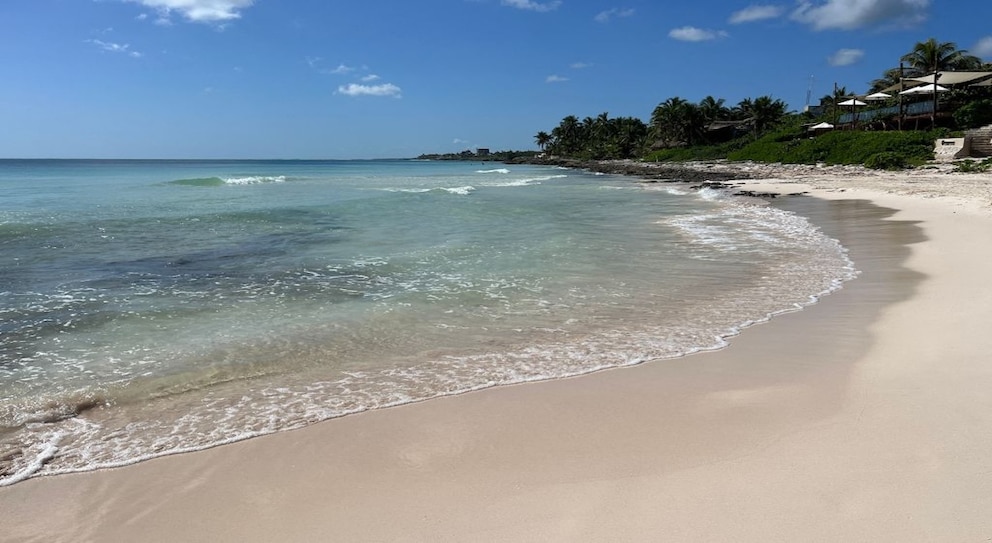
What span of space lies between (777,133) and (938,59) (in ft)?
46.8

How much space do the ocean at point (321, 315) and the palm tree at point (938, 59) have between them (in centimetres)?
5079

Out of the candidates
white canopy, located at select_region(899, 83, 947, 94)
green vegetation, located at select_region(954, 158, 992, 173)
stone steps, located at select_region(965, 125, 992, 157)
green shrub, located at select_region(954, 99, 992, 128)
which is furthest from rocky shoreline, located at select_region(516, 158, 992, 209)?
green shrub, located at select_region(954, 99, 992, 128)

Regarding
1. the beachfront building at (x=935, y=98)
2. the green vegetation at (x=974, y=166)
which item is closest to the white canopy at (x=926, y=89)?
the beachfront building at (x=935, y=98)

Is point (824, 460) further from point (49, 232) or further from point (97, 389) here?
point (49, 232)

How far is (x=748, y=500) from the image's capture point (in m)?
3.22

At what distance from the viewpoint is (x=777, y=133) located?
62.1m

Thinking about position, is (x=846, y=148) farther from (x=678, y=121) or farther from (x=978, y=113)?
(x=678, y=121)

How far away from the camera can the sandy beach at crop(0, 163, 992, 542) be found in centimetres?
310

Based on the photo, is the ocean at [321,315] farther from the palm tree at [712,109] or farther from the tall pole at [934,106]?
the palm tree at [712,109]

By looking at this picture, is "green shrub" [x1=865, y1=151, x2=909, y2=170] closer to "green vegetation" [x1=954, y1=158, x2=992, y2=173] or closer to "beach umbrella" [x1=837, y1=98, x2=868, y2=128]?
"green vegetation" [x1=954, y1=158, x2=992, y2=173]

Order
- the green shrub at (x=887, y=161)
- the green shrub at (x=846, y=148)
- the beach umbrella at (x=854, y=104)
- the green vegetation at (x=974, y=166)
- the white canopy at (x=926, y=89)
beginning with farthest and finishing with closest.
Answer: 1. the beach umbrella at (x=854, y=104)
2. the white canopy at (x=926, y=89)
3. the green shrub at (x=846, y=148)
4. the green shrub at (x=887, y=161)
5. the green vegetation at (x=974, y=166)

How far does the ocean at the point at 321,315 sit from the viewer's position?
16.1 ft

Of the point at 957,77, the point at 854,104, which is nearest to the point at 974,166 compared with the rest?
the point at 957,77

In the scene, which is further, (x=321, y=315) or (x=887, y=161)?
(x=887, y=161)
